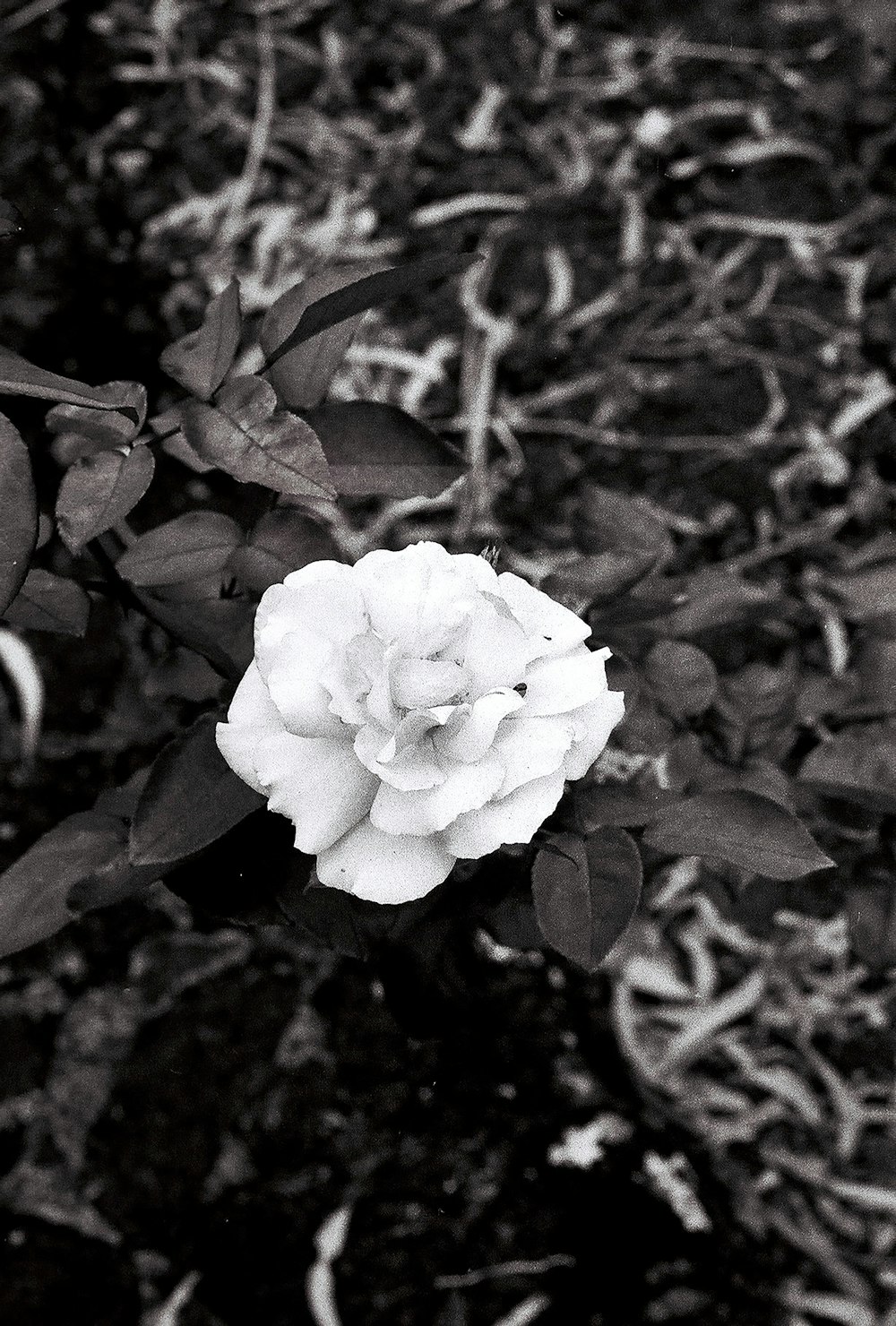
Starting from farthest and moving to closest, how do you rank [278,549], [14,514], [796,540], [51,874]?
1. [796,540]
2. [51,874]
3. [278,549]
4. [14,514]

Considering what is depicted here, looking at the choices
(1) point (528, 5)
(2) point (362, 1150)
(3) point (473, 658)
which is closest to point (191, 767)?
(3) point (473, 658)

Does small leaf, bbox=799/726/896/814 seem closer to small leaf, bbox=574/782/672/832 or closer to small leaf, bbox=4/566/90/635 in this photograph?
small leaf, bbox=574/782/672/832

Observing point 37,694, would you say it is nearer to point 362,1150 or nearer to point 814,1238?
point 362,1150

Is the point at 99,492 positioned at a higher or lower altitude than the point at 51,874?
higher

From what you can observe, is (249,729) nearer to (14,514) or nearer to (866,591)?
(14,514)

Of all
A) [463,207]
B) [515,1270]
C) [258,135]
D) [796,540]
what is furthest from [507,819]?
[258,135]

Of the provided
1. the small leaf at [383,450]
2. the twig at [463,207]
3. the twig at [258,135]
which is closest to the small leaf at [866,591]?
the small leaf at [383,450]
